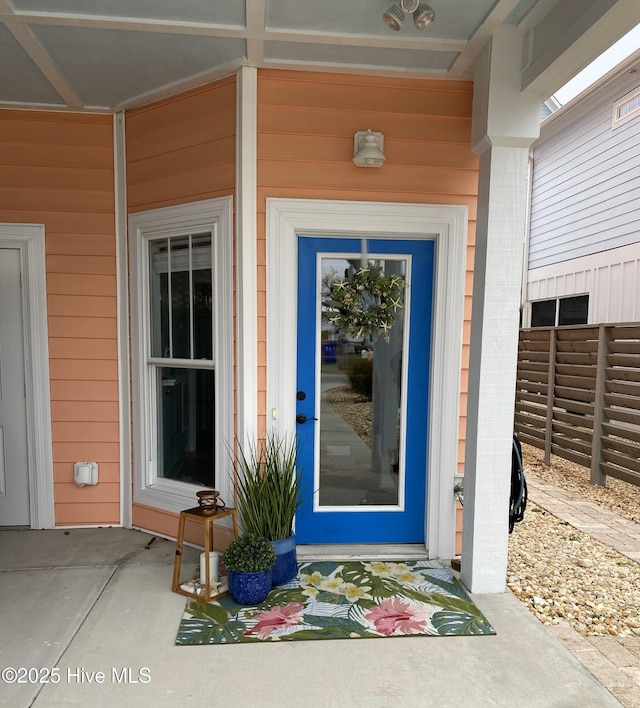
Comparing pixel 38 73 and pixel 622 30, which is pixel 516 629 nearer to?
pixel 622 30

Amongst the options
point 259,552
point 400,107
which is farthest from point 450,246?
point 259,552

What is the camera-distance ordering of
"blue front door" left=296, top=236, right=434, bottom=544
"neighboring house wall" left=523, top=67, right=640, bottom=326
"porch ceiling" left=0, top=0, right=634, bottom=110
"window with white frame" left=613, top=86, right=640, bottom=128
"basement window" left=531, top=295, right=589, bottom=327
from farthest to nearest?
1. "basement window" left=531, top=295, right=589, bottom=327
2. "neighboring house wall" left=523, top=67, right=640, bottom=326
3. "window with white frame" left=613, top=86, right=640, bottom=128
4. "blue front door" left=296, top=236, right=434, bottom=544
5. "porch ceiling" left=0, top=0, right=634, bottom=110

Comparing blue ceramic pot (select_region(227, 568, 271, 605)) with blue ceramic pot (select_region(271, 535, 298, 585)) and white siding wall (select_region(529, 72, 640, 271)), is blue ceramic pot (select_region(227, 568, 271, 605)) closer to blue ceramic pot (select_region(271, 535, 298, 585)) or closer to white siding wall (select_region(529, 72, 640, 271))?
blue ceramic pot (select_region(271, 535, 298, 585))

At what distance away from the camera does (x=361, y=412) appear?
2938mm

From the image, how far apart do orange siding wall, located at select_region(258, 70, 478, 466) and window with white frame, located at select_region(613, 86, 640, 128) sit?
409cm

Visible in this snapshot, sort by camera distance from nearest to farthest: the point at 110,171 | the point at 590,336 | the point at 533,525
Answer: the point at 110,171, the point at 533,525, the point at 590,336

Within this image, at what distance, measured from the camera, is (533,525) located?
361 cm

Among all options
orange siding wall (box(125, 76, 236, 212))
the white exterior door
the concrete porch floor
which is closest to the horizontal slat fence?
the concrete porch floor

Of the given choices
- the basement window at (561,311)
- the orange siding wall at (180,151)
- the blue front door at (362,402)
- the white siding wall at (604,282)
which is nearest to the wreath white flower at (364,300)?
the blue front door at (362,402)

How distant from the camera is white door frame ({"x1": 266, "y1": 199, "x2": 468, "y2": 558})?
2.71 metres

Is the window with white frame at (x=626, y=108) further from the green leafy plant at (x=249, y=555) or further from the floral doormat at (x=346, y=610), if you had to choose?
the green leafy plant at (x=249, y=555)

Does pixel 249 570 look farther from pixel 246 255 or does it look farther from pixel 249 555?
pixel 246 255

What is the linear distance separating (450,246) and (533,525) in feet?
7.66

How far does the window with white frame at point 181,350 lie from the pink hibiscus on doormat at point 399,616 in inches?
46.3
